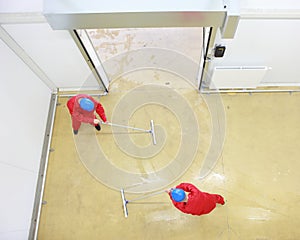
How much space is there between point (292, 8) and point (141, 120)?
1601mm

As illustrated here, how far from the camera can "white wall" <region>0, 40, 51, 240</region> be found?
1.95 meters

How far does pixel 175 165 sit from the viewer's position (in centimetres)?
247

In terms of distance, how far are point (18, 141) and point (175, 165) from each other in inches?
56.4

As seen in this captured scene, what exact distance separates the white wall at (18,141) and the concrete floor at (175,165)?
0.20 m

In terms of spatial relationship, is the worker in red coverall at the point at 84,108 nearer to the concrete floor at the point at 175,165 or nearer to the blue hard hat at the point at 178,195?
the concrete floor at the point at 175,165

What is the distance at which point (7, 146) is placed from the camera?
2.00 m

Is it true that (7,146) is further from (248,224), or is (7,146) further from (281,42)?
(281,42)

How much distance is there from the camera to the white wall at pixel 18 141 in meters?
1.95

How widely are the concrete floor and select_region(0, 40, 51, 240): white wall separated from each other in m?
0.20

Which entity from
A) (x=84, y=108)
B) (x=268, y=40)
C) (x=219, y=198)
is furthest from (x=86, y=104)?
(x=268, y=40)

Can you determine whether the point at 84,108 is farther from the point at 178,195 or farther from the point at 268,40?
the point at 268,40

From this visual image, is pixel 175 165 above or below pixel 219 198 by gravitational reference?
above

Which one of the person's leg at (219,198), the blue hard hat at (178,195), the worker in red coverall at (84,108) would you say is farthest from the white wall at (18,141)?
the person's leg at (219,198)

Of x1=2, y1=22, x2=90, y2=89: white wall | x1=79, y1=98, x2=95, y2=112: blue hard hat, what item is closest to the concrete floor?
x1=2, y1=22, x2=90, y2=89: white wall
